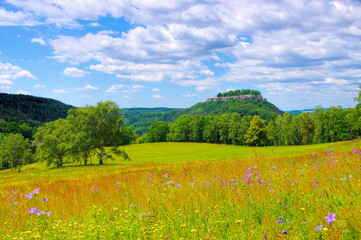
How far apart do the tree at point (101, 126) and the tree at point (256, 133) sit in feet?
154

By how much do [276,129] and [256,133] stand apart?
39.5 feet

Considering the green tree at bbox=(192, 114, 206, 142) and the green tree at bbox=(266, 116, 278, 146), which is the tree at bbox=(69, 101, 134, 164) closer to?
the green tree at bbox=(192, 114, 206, 142)

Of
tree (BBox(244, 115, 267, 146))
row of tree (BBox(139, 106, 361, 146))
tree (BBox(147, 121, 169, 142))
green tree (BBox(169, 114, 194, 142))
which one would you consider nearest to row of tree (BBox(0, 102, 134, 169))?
row of tree (BBox(139, 106, 361, 146))

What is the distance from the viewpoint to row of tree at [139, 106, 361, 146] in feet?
239

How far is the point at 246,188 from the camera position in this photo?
17.1ft

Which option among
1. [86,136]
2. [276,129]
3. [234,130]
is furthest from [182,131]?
[86,136]

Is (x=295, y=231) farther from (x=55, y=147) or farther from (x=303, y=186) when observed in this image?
(x=55, y=147)

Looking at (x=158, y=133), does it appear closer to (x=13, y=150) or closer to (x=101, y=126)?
(x=13, y=150)

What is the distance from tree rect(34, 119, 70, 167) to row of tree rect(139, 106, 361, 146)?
5287cm

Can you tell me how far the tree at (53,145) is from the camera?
44.8m

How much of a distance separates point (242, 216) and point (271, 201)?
0.86 m

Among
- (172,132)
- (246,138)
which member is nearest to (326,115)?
(246,138)

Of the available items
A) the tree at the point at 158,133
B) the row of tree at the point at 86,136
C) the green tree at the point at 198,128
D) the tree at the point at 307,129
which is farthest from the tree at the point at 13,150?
the tree at the point at 307,129

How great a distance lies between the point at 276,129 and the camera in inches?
3324
